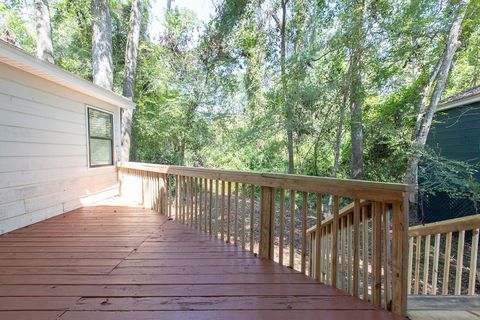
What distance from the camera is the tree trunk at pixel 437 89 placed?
5.07 metres

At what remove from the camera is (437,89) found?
17.6 ft

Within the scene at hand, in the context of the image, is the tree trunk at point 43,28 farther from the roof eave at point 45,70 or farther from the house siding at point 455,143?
the house siding at point 455,143

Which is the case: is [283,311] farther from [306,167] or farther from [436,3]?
[306,167]

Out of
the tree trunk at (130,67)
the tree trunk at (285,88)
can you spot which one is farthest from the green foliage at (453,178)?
the tree trunk at (130,67)

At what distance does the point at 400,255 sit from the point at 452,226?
136 cm

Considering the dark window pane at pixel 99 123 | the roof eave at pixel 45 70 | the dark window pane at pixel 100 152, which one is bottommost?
the dark window pane at pixel 100 152

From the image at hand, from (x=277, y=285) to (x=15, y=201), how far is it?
350 cm

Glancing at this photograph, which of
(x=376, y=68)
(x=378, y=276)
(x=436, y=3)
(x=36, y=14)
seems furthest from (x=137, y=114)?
(x=378, y=276)

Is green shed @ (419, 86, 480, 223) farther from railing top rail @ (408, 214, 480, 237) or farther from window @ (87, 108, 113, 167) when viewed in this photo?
window @ (87, 108, 113, 167)

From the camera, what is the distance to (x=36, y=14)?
7.54 meters

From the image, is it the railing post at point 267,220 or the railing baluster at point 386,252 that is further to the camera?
the railing post at point 267,220

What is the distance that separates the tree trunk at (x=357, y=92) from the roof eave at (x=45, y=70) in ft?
17.3

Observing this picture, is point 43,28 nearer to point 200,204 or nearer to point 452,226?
point 200,204

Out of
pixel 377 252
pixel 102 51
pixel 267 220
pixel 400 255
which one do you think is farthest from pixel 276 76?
pixel 400 255
